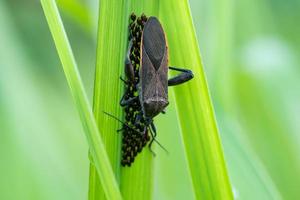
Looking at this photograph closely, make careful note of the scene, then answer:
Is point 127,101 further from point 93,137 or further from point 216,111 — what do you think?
point 93,137

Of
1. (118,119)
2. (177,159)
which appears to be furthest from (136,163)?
(177,159)

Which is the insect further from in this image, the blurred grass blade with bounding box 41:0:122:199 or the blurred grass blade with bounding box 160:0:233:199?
the blurred grass blade with bounding box 41:0:122:199

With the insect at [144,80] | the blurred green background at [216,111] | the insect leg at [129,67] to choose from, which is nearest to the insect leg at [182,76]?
the insect at [144,80]

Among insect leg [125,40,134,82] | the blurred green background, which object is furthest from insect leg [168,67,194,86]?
the blurred green background

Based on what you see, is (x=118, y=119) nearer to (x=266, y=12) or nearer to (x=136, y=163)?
(x=136, y=163)

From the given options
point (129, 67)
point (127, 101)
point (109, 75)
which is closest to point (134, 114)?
point (127, 101)
